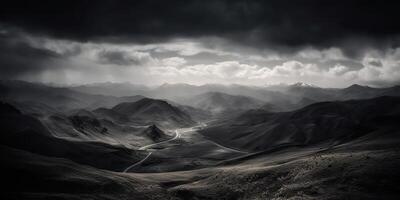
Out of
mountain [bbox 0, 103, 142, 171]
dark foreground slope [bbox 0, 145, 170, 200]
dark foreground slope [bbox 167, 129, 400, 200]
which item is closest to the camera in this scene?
dark foreground slope [bbox 167, 129, 400, 200]

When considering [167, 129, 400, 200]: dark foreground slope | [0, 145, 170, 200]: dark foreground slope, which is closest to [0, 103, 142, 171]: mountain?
[0, 145, 170, 200]: dark foreground slope

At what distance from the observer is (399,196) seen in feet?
142

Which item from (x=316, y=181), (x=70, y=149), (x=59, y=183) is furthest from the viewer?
(x=70, y=149)

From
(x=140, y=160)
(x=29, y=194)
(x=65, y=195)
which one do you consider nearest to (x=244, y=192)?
(x=65, y=195)

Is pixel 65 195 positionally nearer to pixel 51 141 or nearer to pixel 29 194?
pixel 29 194

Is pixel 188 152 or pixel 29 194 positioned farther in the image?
pixel 188 152

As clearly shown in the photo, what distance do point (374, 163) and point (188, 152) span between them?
136m

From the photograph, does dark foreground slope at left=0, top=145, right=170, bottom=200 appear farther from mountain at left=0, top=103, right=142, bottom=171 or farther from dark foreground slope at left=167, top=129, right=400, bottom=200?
mountain at left=0, top=103, right=142, bottom=171

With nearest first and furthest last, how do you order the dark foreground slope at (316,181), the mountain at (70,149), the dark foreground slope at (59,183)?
the dark foreground slope at (316,181) → the dark foreground slope at (59,183) → the mountain at (70,149)

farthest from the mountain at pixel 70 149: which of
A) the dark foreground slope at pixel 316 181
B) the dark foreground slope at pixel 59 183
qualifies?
the dark foreground slope at pixel 316 181

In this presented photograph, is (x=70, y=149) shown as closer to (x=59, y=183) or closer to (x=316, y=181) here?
(x=59, y=183)

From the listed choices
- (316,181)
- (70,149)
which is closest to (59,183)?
(316,181)

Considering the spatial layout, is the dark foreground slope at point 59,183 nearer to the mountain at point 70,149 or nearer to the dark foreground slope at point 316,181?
the dark foreground slope at point 316,181

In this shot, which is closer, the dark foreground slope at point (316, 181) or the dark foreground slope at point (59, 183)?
the dark foreground slope at point (316, 181)
